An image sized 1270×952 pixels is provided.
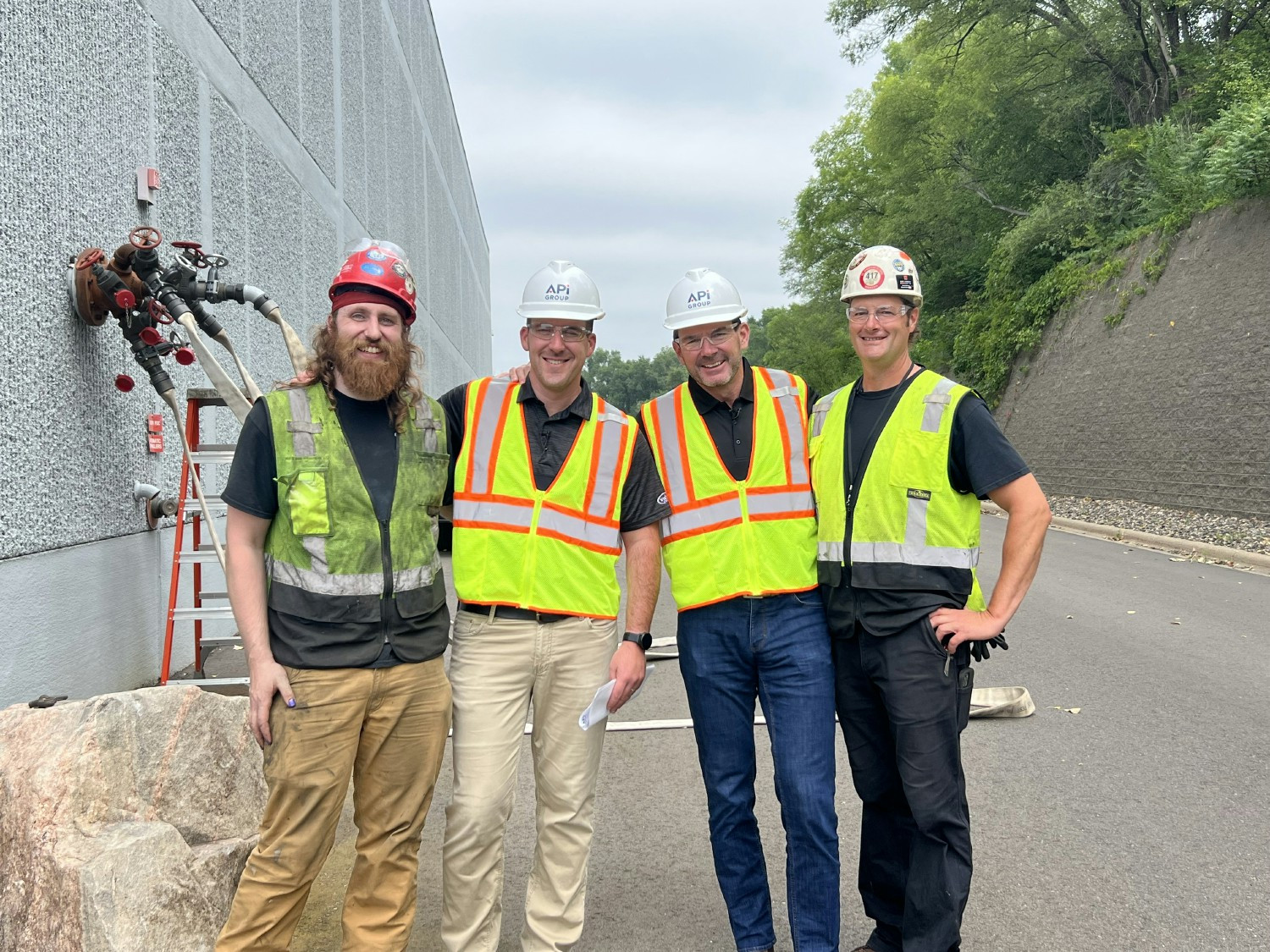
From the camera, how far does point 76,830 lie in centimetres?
290

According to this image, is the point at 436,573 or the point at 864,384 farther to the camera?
the point at 864,384

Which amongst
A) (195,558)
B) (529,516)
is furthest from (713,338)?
(195,558)

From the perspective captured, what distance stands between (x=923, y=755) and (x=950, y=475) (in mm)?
885

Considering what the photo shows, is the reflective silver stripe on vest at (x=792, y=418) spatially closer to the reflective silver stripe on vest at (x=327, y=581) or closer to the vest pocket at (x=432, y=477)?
the vest pocket at (x=432, y=477)

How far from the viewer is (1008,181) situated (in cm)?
3045

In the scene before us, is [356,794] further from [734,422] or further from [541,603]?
[734,422]

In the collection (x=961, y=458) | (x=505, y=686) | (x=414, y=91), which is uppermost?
(x=414, y=91)

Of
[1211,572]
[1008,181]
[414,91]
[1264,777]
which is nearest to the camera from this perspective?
[1264,777]

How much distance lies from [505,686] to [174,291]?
3.12m

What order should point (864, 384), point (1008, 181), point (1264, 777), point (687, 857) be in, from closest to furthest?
point (864, 384) < point (687, 857) < point (1264, 777) < point (1008, 181)

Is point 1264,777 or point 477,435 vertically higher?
point 477,435

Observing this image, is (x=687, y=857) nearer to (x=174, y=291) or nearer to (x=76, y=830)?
(x=76, y=830)

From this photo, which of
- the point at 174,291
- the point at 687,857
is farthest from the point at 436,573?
the point at 174,291

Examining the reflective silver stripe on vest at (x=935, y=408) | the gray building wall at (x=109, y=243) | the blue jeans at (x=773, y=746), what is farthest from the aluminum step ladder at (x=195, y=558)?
the reflective silver stripe on vest at (x=935, y=408)
